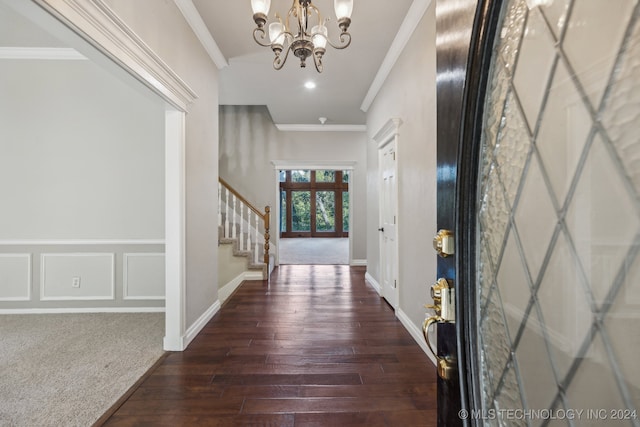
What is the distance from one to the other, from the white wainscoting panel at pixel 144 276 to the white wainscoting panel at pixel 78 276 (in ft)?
Answer: 0.55

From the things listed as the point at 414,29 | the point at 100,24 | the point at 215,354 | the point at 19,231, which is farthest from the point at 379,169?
the point at 19,231

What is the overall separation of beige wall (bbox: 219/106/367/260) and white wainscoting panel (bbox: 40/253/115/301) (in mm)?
3027

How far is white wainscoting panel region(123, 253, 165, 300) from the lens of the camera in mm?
3303

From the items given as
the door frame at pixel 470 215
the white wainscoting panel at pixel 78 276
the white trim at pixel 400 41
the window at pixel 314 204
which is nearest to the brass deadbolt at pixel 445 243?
the door frame at pixel 470 215

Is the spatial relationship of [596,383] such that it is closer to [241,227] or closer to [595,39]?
[595,39]

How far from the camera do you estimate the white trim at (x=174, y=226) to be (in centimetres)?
236

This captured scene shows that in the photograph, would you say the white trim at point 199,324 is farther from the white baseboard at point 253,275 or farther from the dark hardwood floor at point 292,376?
the white baseboard at point 253,275

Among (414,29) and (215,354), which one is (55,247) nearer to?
(215,354)

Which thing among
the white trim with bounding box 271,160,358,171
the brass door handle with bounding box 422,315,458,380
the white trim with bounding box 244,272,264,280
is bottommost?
the white trim with bounding box 244,272,264,280

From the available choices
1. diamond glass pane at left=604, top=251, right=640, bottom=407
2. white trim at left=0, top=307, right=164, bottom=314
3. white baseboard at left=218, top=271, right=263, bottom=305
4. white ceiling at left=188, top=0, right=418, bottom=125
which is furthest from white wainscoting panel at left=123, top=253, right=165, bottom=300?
diamond glass pane at left=604, top=251, right=640, bottom=407

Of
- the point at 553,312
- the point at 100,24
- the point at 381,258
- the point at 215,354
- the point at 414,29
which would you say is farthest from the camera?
the point at 381,258

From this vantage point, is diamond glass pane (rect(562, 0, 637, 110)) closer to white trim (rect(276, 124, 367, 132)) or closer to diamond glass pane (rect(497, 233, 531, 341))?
diamond glass pane (rect(497, 233, 531, 341))

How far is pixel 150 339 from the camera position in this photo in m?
2.61

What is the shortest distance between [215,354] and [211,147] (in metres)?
2.02
